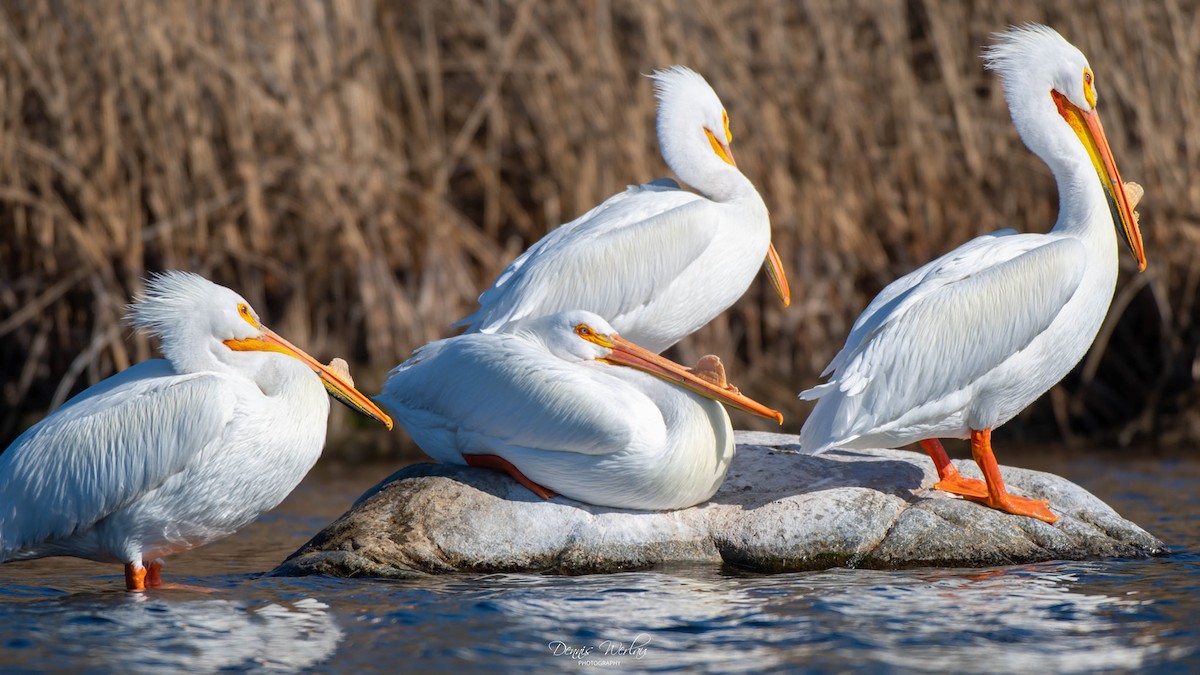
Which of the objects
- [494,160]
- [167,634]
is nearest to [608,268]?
[167,634]

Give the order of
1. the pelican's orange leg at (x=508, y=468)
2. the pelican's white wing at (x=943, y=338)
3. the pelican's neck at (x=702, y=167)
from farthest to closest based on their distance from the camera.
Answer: the pelican's neck at (x=702, y=167)
the pelican's orange leg at (x=508, y=468)
the pelican's white wing at (x=943, y=338)

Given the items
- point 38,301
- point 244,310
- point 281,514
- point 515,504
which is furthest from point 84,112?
point 515,504

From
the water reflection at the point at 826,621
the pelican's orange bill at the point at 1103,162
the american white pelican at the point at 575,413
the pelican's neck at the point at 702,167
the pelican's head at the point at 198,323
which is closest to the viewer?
the water reflection at the point at 826,621

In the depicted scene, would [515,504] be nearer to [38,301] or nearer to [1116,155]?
[38,301]

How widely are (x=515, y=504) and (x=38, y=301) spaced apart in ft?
13.3

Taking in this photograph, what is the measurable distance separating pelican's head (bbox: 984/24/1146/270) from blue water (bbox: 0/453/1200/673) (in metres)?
1.42

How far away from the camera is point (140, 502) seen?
4812mm

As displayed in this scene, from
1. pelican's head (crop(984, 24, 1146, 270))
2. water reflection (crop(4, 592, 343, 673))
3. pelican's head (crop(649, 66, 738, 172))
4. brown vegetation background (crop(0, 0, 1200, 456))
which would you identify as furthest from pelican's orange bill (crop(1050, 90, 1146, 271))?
water reflection (crop(4, 592, 343, 673))

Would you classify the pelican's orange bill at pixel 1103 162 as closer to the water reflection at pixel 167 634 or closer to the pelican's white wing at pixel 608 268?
the pelican's white wing at pixel 608 268

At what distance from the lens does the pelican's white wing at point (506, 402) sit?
4973 millimetres

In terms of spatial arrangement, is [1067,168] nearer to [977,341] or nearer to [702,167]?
[977,341]

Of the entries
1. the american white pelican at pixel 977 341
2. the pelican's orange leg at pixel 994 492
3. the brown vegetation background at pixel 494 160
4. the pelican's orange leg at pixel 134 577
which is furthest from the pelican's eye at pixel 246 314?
the brown vegetation background at pixel 494 160

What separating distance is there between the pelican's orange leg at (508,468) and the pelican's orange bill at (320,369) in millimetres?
427

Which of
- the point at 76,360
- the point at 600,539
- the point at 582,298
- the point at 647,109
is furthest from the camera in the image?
the point at 647,109
